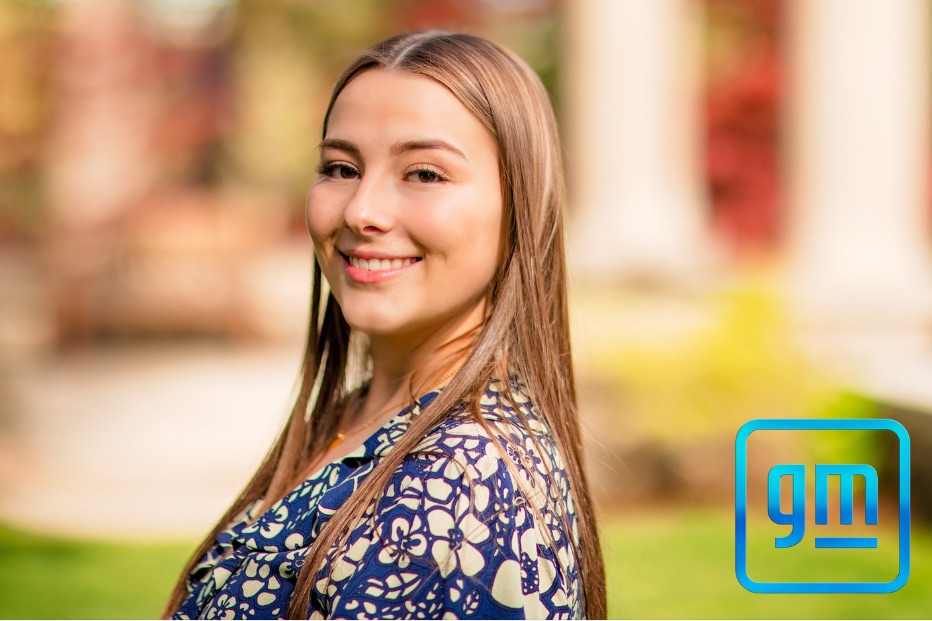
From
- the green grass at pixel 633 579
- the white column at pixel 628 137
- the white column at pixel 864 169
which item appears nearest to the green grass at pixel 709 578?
the green grass at pixel 633 579

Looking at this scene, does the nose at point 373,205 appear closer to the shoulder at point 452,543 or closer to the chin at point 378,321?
the chin at point 378,321

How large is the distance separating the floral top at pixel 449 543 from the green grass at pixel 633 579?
2.93 metres

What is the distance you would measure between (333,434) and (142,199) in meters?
12.3

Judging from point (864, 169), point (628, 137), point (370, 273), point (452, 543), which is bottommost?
point (452, 543)

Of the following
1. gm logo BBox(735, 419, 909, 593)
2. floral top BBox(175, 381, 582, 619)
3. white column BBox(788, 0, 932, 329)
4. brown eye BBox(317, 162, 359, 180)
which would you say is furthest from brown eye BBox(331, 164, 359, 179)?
white column BBox(788, 0, 932, 329)

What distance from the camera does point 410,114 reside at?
1.71 meters

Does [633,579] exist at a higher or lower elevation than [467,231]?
lower

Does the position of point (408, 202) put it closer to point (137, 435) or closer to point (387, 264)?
point (387, 264)

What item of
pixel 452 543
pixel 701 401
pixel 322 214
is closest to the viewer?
pixel 452 543

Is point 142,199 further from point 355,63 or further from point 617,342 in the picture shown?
point 355,63

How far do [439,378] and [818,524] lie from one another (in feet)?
2.32

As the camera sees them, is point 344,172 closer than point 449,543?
No

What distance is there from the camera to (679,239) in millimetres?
13039

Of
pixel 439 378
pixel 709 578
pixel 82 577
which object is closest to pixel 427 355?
pixel 439 378
